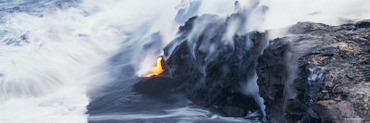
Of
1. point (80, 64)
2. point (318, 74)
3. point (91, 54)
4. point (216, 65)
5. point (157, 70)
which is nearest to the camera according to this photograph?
point (318, 74)

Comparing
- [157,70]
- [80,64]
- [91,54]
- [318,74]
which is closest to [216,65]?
[157,70]

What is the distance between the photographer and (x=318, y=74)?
579 centimetres

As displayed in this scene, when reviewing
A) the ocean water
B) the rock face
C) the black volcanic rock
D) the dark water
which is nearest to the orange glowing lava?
the ocean water

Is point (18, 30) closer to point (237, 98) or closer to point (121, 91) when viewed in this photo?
point (121, 91)

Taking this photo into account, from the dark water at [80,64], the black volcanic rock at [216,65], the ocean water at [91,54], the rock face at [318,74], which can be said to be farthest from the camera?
the dark water at [80,64]

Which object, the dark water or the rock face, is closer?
the rock face

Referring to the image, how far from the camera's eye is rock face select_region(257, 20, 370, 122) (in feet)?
16.1

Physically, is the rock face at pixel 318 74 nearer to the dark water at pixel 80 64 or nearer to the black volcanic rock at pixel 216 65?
the black volcanic rock at pixel 216 65

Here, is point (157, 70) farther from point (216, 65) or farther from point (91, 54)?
point (91, 54)

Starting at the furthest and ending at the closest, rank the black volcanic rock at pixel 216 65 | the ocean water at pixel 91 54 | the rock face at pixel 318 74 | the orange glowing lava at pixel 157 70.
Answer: the orange glowing lava at pixel 157 70
the ocean water at pixel 91 54
the black volcanic rock at pixel 216 65
the rock face at pixel 318 74

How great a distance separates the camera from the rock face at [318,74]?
16.1 ft

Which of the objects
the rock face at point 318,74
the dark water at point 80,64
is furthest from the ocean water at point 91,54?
the rock face at point 318,74

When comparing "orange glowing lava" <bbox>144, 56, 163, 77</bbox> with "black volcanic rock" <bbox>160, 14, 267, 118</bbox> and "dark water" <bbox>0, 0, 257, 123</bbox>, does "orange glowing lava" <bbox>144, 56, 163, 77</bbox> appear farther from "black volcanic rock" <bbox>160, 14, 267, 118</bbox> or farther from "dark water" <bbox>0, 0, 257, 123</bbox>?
"black volcanic rock" <bbox>160, 14, 267, 118</bbox>

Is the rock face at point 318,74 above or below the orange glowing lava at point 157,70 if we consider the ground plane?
below
